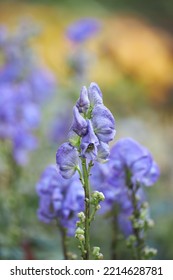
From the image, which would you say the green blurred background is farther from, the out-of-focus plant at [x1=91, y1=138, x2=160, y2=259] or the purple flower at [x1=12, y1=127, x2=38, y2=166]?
the out-of-focus plant at [x1=91, y1=138, x2=160, y2=259]

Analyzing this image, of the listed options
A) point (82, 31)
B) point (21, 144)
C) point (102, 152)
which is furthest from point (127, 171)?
point (82, 31)

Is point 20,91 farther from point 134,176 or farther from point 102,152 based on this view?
point 102,152

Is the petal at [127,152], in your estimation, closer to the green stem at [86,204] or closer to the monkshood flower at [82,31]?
the green stem at [86,204]

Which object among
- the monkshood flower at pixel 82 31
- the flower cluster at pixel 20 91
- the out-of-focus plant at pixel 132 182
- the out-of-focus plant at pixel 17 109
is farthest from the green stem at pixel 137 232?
the monkshood flower at pixel 82 31

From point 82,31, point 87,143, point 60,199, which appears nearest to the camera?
point 87,143
